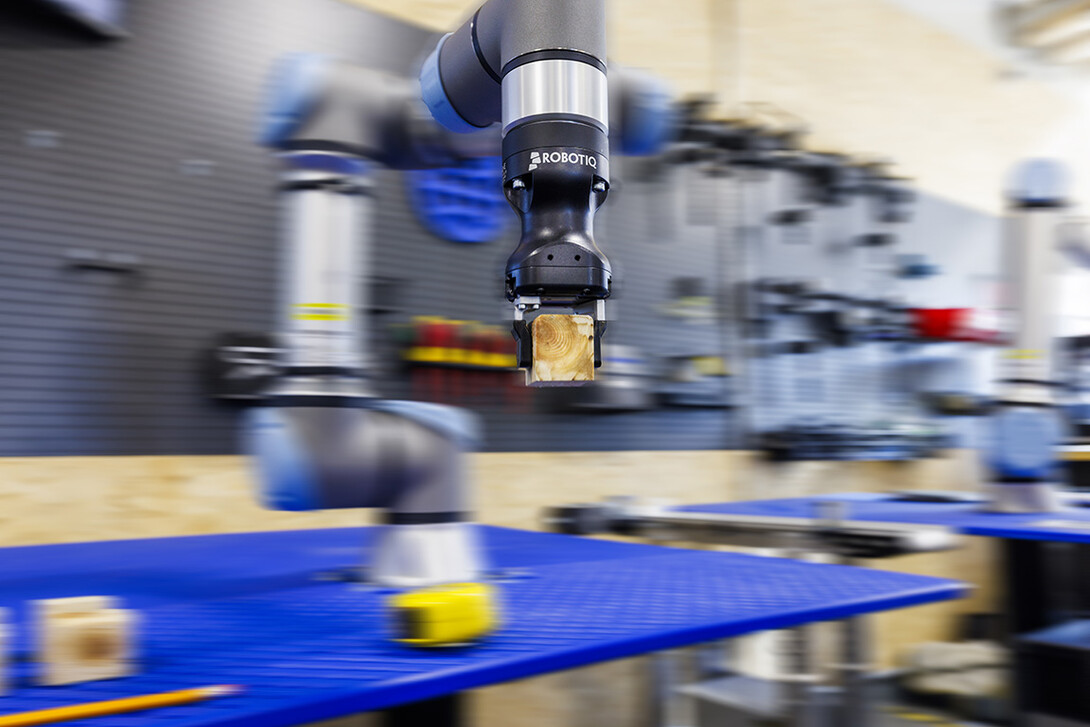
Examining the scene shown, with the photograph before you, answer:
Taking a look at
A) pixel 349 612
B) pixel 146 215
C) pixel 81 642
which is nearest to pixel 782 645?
pixel 349 612

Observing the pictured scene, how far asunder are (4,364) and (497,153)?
104cm

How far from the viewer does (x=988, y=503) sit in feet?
6.01

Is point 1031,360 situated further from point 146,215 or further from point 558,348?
point 146,215

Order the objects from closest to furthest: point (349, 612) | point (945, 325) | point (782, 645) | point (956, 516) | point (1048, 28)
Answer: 1. point (349, 612)
2. point (782, 645)
3. point (956, 516)
4. point (945, 325)
5. point (1048, 28)

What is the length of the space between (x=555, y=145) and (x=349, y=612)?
18.7 inches

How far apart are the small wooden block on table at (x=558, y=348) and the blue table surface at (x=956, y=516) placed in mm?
1108

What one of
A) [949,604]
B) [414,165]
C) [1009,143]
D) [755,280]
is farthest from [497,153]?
[1009,143]

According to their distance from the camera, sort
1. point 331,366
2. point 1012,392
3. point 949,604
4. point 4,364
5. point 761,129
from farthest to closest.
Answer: point 949,604
point 761,129
point 1012,392
point 4,364
point 331,366

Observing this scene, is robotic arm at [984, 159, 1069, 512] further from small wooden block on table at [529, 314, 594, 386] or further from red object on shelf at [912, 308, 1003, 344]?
red object on shelf at [912, 308, 1003, 344]

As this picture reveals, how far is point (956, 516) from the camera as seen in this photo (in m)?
1.73

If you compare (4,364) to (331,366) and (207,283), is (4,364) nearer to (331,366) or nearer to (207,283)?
(207,283)

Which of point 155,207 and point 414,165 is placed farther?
point 155,207

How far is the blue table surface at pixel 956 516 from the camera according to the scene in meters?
1.41

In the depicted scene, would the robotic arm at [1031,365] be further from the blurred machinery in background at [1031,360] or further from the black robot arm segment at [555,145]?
the black robot arm segment at [555,145]
